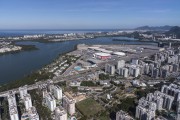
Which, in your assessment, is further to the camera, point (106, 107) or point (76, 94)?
point (76, 94)

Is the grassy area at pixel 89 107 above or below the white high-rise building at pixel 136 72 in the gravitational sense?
below

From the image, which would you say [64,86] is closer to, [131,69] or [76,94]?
[76,94]

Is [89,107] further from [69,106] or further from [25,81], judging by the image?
[25,81]

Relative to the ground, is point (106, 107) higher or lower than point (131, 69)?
lower

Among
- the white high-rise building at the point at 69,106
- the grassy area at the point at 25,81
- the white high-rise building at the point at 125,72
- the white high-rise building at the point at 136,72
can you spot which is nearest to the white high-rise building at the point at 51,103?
the white high-rise building at the point at 69,106

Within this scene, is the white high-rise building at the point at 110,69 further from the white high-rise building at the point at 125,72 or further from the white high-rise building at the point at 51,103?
the white high-rise building at the point at 51,103

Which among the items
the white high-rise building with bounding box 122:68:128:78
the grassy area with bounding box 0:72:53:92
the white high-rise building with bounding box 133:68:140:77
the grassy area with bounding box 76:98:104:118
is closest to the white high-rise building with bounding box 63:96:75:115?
the grassy area with bounding box 76:98:104:118

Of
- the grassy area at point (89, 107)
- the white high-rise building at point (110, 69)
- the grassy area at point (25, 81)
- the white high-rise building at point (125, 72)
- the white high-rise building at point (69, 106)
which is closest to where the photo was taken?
the white high-rise building at point (69, 106)

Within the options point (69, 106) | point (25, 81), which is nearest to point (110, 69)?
point (25, 81)

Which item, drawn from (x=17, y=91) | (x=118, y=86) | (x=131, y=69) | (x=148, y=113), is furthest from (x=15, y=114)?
(x=131, y=69)
